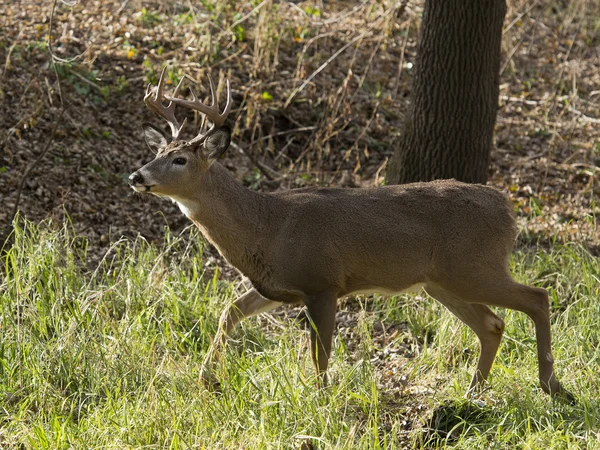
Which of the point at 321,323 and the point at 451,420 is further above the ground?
the point at 321,323

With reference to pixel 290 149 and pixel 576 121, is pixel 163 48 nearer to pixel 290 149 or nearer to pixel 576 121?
pixel 290 149

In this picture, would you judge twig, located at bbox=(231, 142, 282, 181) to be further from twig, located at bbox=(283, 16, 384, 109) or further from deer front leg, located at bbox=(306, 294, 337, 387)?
deer front leg, located at bbox=(306, 294, 337, 387)

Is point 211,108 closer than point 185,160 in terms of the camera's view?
No

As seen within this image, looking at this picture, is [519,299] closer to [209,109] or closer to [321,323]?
[321,323]

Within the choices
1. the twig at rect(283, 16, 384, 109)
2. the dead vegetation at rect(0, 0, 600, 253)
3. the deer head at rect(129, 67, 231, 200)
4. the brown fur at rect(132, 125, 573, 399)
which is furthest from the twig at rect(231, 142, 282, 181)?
the deer head at rect(129, 67, 231, 200)

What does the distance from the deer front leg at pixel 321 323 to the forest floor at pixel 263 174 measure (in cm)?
20

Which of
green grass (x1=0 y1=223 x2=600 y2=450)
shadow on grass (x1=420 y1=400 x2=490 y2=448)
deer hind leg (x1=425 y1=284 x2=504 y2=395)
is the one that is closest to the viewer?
green grass (x1=0 y1=223 x2=600 y2=450)

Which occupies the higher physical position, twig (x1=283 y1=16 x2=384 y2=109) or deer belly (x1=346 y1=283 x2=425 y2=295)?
twig (x1=283 y1=16 x2=384 y2=109)

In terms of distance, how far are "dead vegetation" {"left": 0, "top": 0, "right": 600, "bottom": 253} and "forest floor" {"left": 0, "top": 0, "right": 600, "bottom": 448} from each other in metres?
0.03

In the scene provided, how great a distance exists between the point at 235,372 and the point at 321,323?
0.61 metres

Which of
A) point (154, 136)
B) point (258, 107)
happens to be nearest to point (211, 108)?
point (154, 136)

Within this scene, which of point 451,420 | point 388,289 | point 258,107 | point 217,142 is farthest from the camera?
point 258,107

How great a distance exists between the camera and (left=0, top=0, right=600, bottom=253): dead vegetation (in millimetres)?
8867

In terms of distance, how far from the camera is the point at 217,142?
5938mm
